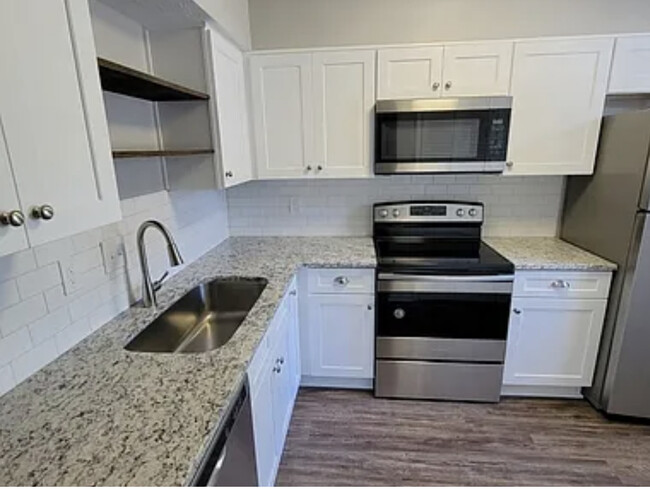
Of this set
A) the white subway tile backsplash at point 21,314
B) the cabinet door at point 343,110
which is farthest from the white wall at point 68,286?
the cabinet door at point 343,110

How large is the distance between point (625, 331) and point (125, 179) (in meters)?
2.62

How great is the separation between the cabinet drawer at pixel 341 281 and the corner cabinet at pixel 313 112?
0.63 metres

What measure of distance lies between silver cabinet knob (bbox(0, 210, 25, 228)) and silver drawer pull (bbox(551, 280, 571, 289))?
239cm

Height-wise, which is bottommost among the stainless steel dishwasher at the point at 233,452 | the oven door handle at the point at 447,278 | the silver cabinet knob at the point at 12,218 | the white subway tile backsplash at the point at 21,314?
the stainless steel dishwasher at the point at 233,452

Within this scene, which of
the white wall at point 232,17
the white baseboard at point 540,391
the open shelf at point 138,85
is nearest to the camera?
the open shelf at point 138,85

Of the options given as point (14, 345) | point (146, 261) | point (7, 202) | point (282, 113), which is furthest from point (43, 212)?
point (282, 113)

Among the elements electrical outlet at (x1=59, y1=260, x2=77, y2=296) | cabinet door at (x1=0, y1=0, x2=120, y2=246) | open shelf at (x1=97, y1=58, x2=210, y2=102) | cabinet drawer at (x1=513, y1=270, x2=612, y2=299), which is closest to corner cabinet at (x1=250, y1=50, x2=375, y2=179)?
open shelf at (x1=97, y1=58, x2=210, y2=102)

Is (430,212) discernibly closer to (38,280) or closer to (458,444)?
(458,444)

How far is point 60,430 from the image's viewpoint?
936mm

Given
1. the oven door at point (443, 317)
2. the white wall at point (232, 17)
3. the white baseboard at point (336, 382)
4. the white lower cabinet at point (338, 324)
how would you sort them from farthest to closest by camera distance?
the white baseboard at point (336, 382)
the white lower cabinet at point (338, 324)
the oven door at point (443, 317)
the white wall at point (232, 17)

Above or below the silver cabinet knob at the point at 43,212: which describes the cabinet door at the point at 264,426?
below

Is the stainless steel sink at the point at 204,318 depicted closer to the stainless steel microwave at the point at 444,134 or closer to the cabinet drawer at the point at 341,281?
the cabinet drawer at the point at 341,281

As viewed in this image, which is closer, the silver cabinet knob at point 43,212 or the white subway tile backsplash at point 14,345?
the silver cabinet knob at point 43,212

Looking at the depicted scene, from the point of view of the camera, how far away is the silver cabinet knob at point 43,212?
31.1 inches
